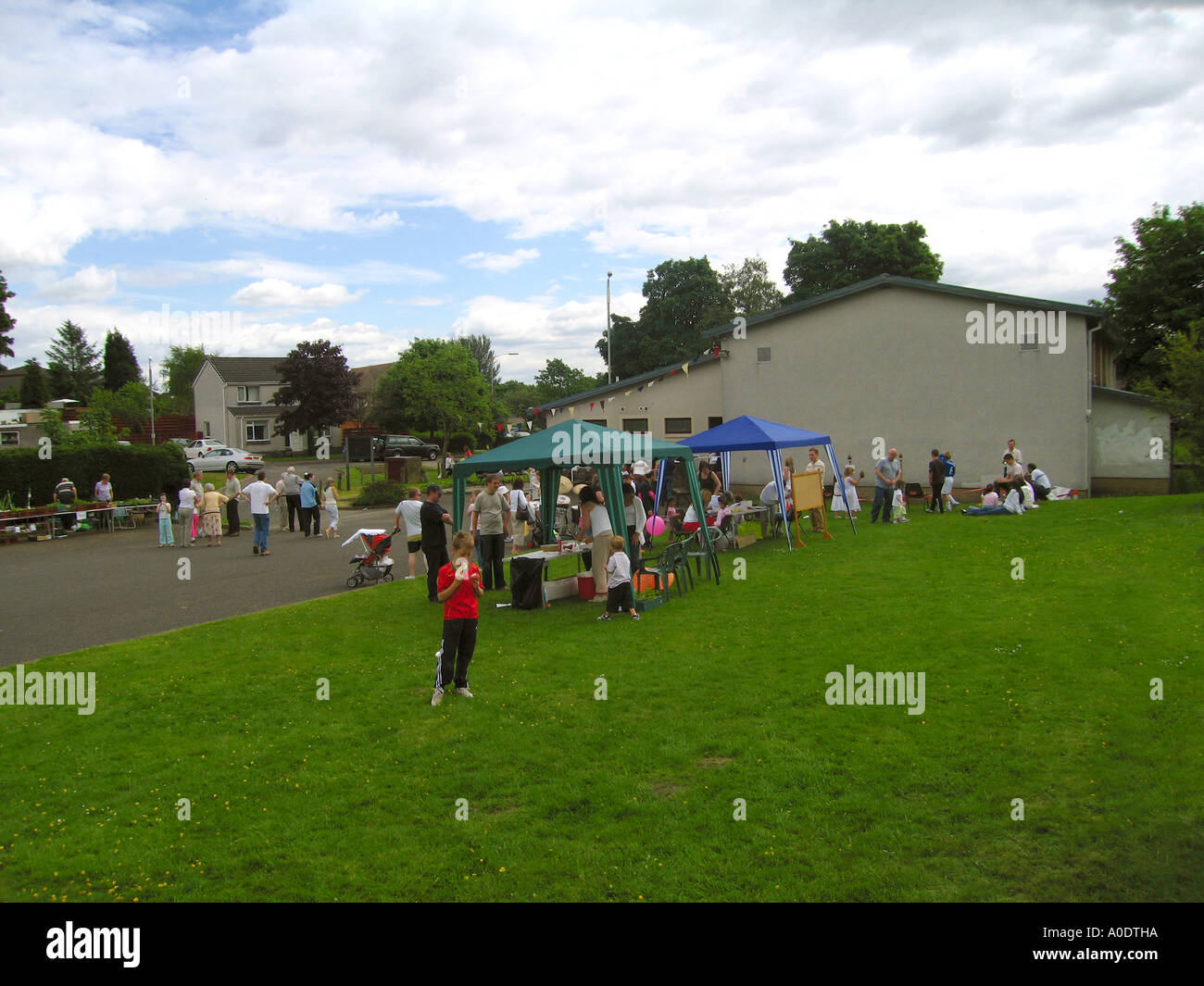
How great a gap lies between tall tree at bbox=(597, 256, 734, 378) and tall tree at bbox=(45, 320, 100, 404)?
178 ft

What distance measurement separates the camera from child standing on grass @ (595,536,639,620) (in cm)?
1193

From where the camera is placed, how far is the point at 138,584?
16500 mm

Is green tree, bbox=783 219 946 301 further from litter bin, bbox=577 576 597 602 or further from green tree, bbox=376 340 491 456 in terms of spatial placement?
litter bin, bbox=577 576 597 602

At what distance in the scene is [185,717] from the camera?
26.7 feet

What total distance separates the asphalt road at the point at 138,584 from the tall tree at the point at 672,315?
4642 centimetres

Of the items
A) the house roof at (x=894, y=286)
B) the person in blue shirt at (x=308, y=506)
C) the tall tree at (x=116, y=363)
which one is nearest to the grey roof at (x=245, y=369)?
the tall tree at (x=116, y=363)

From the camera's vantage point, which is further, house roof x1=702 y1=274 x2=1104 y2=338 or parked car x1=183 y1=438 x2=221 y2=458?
parked car x1=183 y1=438 x2=221 y2=458

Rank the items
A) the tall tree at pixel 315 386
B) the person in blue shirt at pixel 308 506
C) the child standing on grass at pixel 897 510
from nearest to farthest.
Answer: the child standing on grass at pixel 897 510 < the person in blue shirt at pixel 308 506 < the tall tree at pixel 315 386

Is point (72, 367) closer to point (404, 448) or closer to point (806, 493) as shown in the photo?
point (404, 448)

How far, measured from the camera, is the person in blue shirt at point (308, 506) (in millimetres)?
23219

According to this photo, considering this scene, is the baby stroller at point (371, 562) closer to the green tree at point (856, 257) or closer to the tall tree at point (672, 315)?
the green tree at point (856, 257)

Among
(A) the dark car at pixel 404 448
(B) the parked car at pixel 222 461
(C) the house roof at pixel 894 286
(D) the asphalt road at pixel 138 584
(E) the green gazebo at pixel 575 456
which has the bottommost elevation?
(D) the asphalt road at pixel 138 584

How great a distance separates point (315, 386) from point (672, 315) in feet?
92.2

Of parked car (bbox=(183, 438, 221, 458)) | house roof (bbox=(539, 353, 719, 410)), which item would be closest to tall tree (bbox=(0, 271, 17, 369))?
parked car (bbox=(183, 438, 221, 458))
